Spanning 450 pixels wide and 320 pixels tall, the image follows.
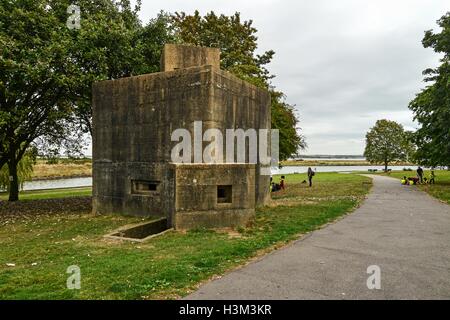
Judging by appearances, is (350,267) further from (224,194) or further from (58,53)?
(58,53)

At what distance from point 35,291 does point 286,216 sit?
8729 mm

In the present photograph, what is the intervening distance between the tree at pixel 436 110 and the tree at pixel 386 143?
31.0 m

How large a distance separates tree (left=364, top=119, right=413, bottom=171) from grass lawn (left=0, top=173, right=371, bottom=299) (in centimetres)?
5090

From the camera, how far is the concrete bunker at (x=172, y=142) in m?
10.2

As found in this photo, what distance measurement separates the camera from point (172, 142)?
11.8 m

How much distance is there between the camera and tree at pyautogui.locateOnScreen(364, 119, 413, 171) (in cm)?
5728

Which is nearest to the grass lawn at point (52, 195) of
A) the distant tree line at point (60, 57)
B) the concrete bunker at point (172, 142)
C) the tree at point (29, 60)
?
the distant tree line at point (60, 57)

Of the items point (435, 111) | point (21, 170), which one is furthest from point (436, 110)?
point (21, 170)

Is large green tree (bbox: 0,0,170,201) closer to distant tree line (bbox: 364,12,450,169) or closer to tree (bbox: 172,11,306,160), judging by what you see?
tree (bbox: 172,11,306,160)

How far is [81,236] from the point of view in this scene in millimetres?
9938

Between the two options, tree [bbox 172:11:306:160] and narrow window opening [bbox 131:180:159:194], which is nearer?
narrow window opening [bbox 131:180:159:194]

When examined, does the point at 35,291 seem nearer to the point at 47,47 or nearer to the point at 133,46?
the point at 47,47

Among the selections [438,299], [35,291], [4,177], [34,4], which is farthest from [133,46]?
[4,177]

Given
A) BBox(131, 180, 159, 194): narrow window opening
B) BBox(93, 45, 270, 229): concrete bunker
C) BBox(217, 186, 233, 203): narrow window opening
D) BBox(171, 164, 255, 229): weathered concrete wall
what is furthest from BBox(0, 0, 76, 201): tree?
BBox(217, 186, 233, 203): narrow window opening
